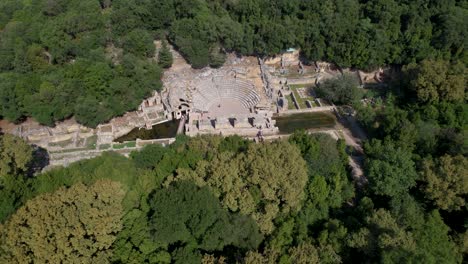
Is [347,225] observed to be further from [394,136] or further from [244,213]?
[394,136]

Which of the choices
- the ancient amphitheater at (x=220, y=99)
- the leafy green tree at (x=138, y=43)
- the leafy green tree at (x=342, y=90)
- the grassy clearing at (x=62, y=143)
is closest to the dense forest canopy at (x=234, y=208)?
the grassy clearing at (x=62, y=143)

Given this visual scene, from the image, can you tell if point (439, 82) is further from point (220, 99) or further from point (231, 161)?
point (231, 161)

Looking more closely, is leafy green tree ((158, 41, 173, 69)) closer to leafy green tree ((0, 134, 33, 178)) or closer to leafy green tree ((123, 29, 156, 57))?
leafy green tree ((123, 29, 156, 57))

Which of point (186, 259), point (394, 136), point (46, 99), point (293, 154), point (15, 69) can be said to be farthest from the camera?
point (15, 69)

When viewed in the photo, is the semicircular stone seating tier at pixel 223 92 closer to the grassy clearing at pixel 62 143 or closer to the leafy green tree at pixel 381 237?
the grassy clearing at pixel 62 143

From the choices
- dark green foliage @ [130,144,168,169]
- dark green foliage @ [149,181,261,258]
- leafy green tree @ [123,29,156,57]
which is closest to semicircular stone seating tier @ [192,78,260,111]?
leafy green tree @ [123,29,156,57]

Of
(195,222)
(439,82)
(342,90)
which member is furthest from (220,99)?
(439,82)

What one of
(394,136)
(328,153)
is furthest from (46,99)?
(394,136)
